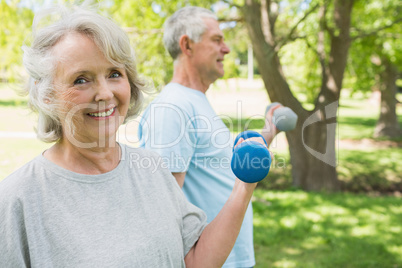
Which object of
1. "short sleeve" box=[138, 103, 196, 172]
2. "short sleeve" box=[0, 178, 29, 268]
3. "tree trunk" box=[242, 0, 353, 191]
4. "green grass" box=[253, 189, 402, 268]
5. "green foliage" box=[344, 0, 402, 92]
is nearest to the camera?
"short sleeve" box=[0, 178, 29, 268]

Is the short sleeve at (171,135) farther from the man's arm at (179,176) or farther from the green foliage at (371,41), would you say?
the green foliage at (371,41)

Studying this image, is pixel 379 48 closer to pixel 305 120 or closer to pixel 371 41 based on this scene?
pixel 371 41

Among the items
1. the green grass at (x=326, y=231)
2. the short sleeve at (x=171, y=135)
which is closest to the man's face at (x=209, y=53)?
the short sleeve at (x=171, y=135)

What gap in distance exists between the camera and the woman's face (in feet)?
4.13

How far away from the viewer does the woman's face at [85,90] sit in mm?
1259

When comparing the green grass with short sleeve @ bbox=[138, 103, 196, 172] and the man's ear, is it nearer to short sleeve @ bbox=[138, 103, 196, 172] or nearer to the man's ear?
short sleeve @ bbox=[138, 103, 196, 172]

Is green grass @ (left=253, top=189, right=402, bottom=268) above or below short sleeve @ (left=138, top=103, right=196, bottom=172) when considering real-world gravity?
below

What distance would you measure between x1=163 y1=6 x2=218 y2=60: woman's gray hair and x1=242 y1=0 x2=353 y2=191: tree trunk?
3667mm

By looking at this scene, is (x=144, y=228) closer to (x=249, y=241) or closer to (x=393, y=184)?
(x=249, y=241)

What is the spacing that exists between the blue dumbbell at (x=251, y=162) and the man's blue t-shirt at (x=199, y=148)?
0.63 m

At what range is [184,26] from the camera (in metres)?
2.42

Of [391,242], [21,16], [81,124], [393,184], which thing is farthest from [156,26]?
[393,184]

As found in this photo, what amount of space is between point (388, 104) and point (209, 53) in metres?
12.3

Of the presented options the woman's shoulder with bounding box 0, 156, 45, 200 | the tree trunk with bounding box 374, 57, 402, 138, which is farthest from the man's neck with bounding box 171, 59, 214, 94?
the tree trunk with bounding box 374, 57, 402, 138
